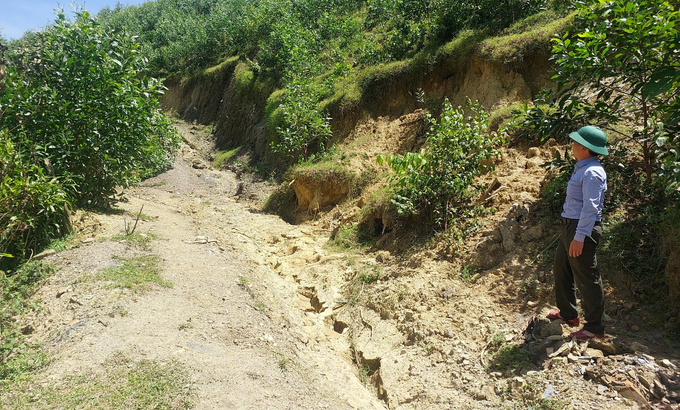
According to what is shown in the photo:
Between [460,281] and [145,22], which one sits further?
[145,22]

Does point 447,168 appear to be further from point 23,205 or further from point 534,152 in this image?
point 23,205

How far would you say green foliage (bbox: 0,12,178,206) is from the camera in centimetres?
707

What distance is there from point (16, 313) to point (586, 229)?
17.8 feet

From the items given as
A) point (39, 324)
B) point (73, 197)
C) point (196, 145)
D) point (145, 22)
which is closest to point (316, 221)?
point (73, 197)

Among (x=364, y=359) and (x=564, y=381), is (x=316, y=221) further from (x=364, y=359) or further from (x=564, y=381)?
(x=564, y=381)

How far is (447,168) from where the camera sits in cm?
654

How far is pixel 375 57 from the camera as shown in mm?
11773

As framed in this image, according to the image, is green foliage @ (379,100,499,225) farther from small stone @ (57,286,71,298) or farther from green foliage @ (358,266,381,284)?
small stone @ (57,286,71,298)

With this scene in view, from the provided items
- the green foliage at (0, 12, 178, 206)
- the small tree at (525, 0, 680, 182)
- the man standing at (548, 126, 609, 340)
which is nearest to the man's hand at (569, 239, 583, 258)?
the man standing at (548, 126, 609, 340)

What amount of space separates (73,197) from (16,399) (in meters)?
4.38

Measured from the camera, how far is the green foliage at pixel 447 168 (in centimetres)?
646

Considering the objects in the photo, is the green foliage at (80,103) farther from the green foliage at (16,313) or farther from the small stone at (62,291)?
the small stone at (62,291)

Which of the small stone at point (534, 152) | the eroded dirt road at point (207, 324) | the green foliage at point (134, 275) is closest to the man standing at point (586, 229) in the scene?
the eroded dirt road at point (207, 324)

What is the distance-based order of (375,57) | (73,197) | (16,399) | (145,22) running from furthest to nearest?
(145,22), (375,57), (73,197), (16,399)
